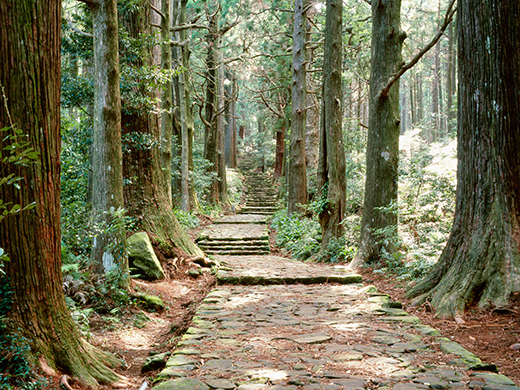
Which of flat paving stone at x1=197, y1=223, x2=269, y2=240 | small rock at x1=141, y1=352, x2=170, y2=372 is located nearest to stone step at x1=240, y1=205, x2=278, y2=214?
flat paving stone at x1=197, y1=223, x2=269, y2=240

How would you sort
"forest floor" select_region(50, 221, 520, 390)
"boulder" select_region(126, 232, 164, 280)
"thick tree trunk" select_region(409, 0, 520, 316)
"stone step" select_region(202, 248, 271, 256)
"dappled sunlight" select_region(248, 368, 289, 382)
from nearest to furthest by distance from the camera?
"dappled sunlight" select_region(248, 368, 289, 382), "forest floor" select_region(50, 221, 520, 390), "thick tree trunk" select_region(409, 0, 520, 316), "boulder" select_region(126, 232, 164, 280), "stone step" select_region(202, 248, 271, 256)

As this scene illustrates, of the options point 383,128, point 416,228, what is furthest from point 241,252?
point 383,128

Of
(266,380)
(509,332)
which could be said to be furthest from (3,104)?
(509,332)

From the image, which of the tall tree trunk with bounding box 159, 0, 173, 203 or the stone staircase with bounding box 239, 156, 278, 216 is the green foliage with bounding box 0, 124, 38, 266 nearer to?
the tall tree trunk with bounding box 159, 0, 173, 203

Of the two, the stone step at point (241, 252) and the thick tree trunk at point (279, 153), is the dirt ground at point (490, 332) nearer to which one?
the stone step at point (241, 252)

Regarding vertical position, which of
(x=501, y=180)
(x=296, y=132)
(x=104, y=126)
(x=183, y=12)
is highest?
(x=183, y=12)

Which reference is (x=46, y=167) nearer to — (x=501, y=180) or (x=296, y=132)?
(x=501, y=180)

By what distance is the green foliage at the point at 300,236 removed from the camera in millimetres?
12039

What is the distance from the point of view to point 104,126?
6250 millimetres

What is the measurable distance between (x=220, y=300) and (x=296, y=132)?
1093 cm

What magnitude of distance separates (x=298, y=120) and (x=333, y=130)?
528 centimetres

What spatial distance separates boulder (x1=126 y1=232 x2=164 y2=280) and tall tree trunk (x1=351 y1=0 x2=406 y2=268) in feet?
13.8

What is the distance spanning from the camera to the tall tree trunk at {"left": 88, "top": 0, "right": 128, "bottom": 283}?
623 cm

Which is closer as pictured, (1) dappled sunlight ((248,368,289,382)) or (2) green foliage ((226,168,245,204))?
(1) dappled sunlight ((248,368,289,382))
